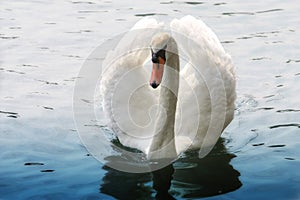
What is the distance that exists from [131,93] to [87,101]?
1483mm

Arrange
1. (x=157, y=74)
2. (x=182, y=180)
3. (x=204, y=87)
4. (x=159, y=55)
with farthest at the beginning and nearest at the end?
(x=204, y=87) < (x=182, y=180) < (x=159, y=55) < (x=157, y=74)

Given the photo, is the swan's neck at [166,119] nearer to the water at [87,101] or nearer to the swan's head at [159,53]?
the water at [87,101]

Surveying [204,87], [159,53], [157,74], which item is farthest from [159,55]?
[204,87]

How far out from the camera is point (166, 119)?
22.8ft

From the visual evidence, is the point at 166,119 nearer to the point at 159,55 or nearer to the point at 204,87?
the point at 204,87

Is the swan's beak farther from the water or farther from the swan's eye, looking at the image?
the water

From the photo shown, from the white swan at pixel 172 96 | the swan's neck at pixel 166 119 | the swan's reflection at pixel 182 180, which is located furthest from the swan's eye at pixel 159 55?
the swan's reflection at pixel 182 180

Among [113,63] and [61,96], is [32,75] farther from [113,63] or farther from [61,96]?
[113,63]

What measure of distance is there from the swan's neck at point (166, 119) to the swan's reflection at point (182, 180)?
0.16 meters

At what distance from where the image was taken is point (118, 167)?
7160 mm

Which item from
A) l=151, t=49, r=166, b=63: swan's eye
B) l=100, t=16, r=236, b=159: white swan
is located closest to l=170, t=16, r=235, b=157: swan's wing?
l=100, t=16, r=236, b=159: white swan

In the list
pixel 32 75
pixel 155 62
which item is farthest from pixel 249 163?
pixel 32 75

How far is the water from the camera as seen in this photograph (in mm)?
6672

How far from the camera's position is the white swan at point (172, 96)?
707 centimetres
